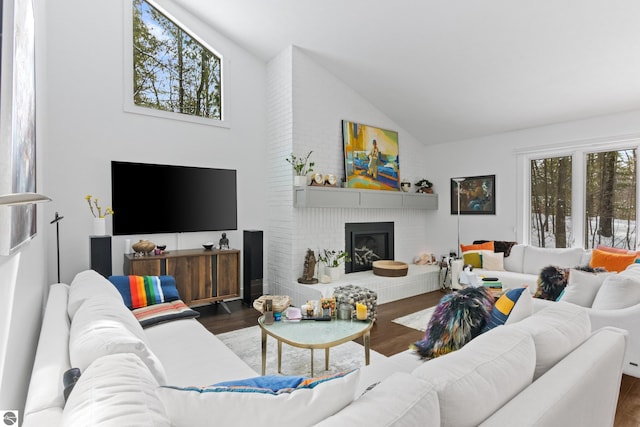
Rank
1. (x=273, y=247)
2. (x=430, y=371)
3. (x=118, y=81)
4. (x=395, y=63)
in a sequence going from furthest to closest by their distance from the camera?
1. (x=273, y=247)
2. (x=395, y=63)
3. (x=118, y=81)
4. (x=430, y=371)

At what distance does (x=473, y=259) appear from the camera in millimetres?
4770

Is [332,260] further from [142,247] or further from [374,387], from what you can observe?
[374,387]

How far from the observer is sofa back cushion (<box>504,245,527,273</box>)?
461cm

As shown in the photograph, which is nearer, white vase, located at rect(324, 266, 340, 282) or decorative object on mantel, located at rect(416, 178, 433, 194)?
white vase, located at rect(324, 266, 340, 282)

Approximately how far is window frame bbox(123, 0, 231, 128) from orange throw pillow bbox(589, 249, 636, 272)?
15.3ft

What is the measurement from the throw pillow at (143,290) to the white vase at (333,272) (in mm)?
2069

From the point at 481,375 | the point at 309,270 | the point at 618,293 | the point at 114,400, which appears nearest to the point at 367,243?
the point at 309,270

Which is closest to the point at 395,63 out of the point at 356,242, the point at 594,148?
the point at 356,242

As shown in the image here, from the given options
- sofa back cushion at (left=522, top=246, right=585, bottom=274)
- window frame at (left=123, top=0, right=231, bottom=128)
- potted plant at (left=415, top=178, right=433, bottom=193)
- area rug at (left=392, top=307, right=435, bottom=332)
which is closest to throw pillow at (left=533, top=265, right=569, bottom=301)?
area rug at (left=392, top=307, right=435, bottom=332)

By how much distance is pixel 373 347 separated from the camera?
2.98 m

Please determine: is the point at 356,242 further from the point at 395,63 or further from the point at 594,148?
the point at 594,148

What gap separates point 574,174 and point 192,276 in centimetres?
511

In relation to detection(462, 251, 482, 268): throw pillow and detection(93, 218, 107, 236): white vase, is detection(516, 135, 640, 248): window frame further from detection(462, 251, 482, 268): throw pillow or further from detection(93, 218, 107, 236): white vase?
detection(93, 218, 107, 236): white vase

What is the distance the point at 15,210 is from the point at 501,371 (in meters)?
1.47
